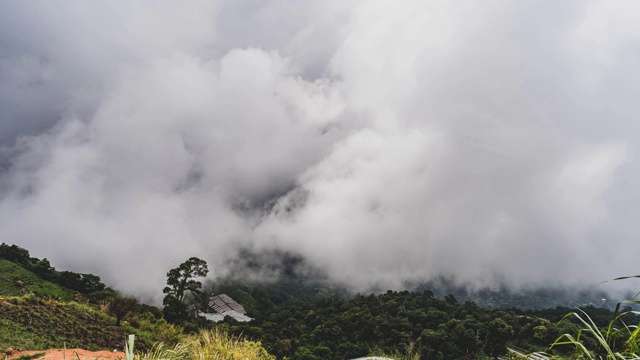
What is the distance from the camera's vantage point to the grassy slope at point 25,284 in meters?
46.3

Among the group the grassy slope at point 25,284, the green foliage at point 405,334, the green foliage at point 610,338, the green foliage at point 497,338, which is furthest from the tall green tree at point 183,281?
the green foliage at point 610,338

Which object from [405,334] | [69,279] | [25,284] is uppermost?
[69,279]

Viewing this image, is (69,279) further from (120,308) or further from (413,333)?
(413,333)

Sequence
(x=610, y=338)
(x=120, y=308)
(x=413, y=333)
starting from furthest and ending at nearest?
(x=413, y=333) → (x=120, y=308) → (x=610, y=338)

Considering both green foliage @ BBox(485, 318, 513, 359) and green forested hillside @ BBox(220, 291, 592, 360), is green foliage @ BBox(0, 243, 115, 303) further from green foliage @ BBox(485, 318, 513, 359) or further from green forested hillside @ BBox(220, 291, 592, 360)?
green foliage @ BBox(485, 318, 513, 359)

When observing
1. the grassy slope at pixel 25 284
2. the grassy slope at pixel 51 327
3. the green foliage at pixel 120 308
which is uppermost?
the grassy slope at pixel 25 284

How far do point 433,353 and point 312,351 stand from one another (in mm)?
15318

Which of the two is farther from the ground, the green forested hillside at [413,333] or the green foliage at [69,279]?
the green foliage at [69,279]

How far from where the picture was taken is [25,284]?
159ft

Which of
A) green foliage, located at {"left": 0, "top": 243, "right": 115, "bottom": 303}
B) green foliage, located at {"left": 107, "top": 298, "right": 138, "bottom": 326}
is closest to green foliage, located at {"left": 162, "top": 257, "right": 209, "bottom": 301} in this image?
green foliage, located at {"left": 0, "top": 243, "right": 115, "bottom": 303}

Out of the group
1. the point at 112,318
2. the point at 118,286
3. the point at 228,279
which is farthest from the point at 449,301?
the point at 118,286

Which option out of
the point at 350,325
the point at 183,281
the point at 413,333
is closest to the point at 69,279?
the point at 183,281

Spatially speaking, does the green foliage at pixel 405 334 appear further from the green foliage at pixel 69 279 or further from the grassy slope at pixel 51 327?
the grassy slope at pixel 51 327

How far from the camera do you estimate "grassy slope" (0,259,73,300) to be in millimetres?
46281
